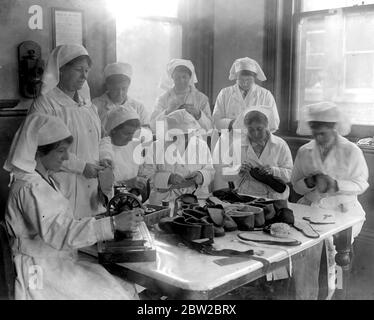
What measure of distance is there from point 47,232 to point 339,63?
2.99 metres

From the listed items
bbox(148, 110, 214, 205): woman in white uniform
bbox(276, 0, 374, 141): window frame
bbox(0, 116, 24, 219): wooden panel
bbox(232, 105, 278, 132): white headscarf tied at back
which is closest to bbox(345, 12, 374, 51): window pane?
bbox(276, 0, 374, 141): window frame

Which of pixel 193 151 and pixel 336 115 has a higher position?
pixel 336 115

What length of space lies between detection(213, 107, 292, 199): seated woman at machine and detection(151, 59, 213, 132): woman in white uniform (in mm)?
640

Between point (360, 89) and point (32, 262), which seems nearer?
point (32, 262)

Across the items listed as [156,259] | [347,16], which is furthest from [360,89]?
[156,259]

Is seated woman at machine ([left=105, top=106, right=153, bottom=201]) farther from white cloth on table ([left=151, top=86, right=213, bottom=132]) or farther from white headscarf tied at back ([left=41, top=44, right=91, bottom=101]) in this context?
white cloth on table ([left=151, top=86, right=213, bottom=132])

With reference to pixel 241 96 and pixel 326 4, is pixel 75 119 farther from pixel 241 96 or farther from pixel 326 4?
pixel 326 4

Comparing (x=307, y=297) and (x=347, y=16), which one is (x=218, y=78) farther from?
(x=307, y=297)

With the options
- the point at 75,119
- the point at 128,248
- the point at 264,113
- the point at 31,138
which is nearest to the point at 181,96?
the point at 264,113

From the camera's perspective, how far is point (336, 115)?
2740 millimetres

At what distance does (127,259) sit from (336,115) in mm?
1575

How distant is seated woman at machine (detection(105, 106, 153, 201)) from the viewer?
269cm

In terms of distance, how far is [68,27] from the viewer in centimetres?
296

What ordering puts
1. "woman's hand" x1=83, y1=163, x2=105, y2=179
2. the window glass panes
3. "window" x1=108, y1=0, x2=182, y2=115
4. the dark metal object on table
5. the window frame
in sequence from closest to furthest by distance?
the dark metal object on table, "woman's hand" x1=83, y1=163, x2=105, y2=179, the window glass panes, "window" x1=108, y1=0, x2=182, y2=115, the window frame
